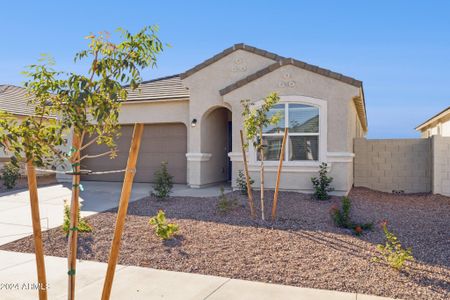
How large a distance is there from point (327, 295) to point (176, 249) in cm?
272

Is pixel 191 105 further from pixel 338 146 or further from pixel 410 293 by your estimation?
pixel 410 293

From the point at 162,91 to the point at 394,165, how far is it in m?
9.25

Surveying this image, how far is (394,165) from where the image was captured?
43.9ft

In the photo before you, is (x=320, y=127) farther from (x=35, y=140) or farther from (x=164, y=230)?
(x=35, y=140)

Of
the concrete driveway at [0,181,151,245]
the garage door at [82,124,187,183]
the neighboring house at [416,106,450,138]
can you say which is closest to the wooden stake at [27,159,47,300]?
the concrete driveway at [0,181,151,245]

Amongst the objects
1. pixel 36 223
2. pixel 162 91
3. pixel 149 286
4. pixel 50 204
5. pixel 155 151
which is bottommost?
pixel 149 286

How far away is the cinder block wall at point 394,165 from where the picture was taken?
13.1 meters

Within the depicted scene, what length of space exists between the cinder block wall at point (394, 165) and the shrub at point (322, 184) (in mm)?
3419

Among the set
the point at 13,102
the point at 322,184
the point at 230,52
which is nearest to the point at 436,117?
the point at 322,184

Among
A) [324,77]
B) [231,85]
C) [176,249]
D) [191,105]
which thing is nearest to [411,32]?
[324,77]

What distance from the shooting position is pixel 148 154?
48.5 ft

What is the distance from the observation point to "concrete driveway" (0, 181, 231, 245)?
7993 millimetres

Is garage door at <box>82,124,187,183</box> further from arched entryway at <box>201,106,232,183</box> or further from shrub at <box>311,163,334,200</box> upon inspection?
shrub at <box>311,163,334,200</box>

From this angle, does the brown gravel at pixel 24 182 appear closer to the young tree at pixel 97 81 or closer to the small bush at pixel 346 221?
the small bush at pixel 346 221
